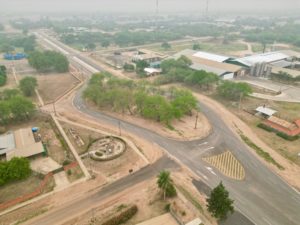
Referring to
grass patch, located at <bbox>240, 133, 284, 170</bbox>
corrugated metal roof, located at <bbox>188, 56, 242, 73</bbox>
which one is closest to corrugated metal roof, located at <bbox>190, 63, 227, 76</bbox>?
corrugated metal roof, located at <bbox>188, 56, 242, 73</bbox>

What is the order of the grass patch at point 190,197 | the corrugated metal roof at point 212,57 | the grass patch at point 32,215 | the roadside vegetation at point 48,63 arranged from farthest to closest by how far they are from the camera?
the corrugated metal roof at point 212,57 → the roadside vegetation at point 48,63 → the grass patch at point 190,197 → the grass patch at point 32,215

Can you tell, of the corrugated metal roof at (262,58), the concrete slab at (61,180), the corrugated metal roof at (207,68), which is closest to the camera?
the concrete slab at (61,180)

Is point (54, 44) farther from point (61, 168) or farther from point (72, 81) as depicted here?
point (61, 168)

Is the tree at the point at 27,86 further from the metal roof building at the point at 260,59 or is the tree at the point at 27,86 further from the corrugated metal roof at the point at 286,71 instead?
the corrugated metal roof at the point at 286,71

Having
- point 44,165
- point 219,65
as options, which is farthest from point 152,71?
point 44,165

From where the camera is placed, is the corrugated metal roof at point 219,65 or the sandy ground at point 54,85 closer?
the sandy ground at point 54,85

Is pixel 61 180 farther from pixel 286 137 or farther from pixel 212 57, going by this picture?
pixel 212 57

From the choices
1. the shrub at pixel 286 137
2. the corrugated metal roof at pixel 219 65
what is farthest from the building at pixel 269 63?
the shrub at pixel 286 137
